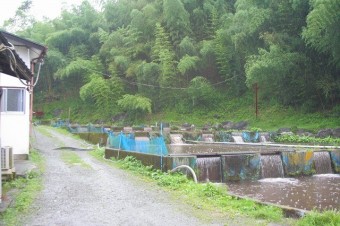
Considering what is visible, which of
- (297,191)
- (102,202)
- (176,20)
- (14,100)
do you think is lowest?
(297,191)

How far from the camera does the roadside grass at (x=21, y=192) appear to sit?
5688mm

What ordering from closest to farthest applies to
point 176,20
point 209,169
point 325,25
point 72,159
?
point 209,169, point 72,159, point 325,25, point 176,20

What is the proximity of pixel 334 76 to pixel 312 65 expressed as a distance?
1.51 metres

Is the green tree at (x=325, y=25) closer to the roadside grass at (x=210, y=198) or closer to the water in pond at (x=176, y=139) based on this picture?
the water in pond at (x=176, y=139)

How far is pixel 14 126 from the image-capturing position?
11.5m

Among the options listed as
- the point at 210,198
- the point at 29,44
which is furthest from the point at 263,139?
the point at 210,198

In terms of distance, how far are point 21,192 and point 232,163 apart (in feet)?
20.9

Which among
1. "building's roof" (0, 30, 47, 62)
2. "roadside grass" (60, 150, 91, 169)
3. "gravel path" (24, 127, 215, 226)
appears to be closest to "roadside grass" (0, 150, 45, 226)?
"gravel path" (24, 127, 215, 226)

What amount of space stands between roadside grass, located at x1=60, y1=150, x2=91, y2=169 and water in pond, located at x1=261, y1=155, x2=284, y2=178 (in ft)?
18.4

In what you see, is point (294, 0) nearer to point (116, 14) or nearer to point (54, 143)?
point (54, 143)

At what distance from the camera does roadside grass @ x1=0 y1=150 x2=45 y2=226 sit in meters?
5.69

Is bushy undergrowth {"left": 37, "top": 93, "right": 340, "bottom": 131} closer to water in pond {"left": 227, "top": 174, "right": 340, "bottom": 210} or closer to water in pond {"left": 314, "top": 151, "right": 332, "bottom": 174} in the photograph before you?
water in pond {"left": 314, "top": 151, "right": 332, "bottom": 174}

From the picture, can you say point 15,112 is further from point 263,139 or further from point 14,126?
point 263,139

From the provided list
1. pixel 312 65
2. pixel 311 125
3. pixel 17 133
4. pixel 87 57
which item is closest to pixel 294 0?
pixel 312 65
